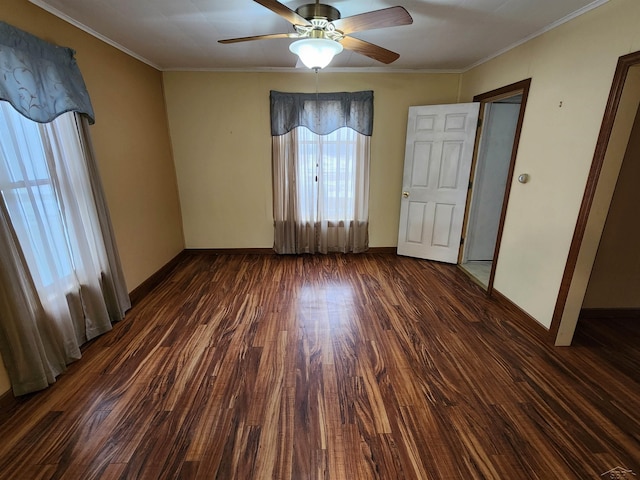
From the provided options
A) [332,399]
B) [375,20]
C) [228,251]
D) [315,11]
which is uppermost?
[315,11]

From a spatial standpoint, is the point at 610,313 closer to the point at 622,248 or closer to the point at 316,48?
the point at 622,248

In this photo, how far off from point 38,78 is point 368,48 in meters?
2.14

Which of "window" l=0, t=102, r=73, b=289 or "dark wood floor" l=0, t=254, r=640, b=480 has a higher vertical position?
"window" l=0, t=102, r=73, b=289

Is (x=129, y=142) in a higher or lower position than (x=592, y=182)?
higher

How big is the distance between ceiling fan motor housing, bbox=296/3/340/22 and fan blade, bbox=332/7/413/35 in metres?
0.17

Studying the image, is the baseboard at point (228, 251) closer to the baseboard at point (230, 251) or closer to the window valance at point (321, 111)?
the baseboard at point (230, 251)

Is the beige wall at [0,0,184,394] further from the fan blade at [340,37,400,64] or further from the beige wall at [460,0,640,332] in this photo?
the beige wall at [460,0,640,332]

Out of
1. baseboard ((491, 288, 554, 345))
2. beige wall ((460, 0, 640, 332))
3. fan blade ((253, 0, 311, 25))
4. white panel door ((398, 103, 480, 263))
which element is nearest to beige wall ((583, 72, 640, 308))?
beige wall ((460, 0, 640, 332))

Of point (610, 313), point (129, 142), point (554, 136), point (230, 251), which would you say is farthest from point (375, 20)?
point (230, 251)

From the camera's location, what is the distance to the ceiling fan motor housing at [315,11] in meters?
1.82

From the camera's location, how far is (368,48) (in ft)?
6.71

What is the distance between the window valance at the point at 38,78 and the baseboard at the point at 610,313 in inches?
179

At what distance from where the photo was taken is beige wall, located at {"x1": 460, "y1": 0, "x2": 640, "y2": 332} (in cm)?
193

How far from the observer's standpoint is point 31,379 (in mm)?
1812
